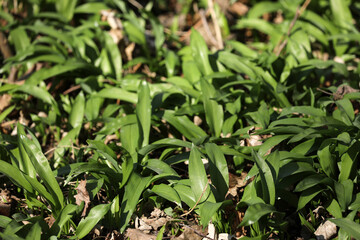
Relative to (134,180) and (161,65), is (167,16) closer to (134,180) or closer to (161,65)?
(161,65)

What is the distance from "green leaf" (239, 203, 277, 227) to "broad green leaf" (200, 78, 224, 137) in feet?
2.71

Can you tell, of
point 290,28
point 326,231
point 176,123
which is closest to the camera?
point 326,231

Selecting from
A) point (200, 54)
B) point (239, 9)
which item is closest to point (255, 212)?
point (200, 54)

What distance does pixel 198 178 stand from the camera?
2154 millimetres

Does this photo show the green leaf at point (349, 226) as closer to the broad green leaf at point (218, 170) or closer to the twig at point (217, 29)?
the broad green leaf at point (218, 170)

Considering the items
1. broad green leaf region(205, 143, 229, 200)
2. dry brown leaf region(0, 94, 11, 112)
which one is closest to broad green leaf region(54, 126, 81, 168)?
dry brown leaf region(0, 94, 11, 112)

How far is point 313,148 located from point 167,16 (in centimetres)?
286

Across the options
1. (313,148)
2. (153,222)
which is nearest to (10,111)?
(153,222)

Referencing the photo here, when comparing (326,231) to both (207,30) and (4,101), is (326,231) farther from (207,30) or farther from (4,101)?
(207,30)

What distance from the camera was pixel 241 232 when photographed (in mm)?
2170

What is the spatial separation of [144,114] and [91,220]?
78 cm

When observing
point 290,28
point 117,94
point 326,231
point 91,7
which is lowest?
point 326,231

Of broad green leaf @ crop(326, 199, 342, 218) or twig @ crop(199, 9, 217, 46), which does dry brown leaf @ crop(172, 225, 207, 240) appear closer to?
broad green leaf @ crop(326, 199, 342, 218)

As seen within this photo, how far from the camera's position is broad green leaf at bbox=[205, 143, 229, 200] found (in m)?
2.15
